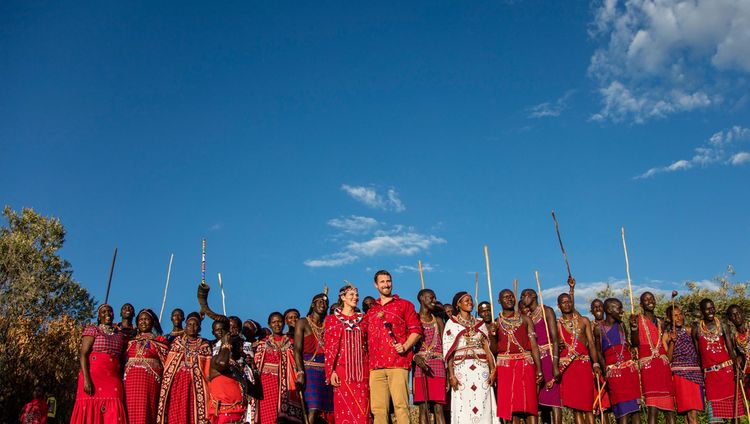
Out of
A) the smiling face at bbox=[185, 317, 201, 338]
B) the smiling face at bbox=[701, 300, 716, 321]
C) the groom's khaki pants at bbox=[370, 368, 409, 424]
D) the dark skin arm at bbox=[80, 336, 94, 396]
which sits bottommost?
the groom's khaki pants at bbox=[370, 368, 409, 424]

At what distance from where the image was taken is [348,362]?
9.72m

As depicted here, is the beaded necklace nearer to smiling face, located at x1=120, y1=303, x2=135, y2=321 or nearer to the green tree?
smiling face, located at x1=120, y1=303, x2=135, y2=321

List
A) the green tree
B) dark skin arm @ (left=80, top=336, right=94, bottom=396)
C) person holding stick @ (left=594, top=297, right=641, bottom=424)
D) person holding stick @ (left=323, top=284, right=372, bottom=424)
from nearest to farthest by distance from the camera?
1. person holding stick @ (left=323, top=284, right=372, bottom=424)
2. dark skin arm @ (left=80, top=336, right=94, bottom=396)
3. person holding stick @ (left=594, top=297, right=641, bottom=424)
4. the green tree

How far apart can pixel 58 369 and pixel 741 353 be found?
65.9 feet

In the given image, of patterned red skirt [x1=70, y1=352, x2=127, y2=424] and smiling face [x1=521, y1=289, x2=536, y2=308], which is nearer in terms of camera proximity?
patterned red skirt [x1=70, y1=352, x2=127, y2=424]

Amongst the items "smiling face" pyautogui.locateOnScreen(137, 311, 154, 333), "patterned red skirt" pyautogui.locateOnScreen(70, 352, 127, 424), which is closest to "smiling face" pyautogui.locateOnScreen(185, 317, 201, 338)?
"smiling face" pyautogui.locateOnScreen(137, 311, 154, 333)

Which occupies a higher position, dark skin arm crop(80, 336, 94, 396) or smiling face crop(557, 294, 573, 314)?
smiling face crop(557, 294, 573, 314)

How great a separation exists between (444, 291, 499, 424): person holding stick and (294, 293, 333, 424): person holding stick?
7.06 feet

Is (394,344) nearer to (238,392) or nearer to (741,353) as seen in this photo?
(238,392)

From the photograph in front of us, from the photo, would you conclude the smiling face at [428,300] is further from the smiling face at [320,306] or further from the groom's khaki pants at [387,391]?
the groom's khaki pants at [387,391]

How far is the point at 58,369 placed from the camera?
892 inches

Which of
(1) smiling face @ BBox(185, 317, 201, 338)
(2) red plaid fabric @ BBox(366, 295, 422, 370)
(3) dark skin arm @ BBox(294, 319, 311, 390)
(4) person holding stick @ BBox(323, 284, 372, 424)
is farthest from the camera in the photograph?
(1) smiling face @ BBox(185, 317, 201, 338)

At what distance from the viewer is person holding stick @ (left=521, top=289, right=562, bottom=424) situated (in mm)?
11109

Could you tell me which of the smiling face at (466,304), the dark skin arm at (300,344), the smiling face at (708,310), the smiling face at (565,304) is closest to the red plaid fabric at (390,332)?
the dark skin arm at (300,344)
